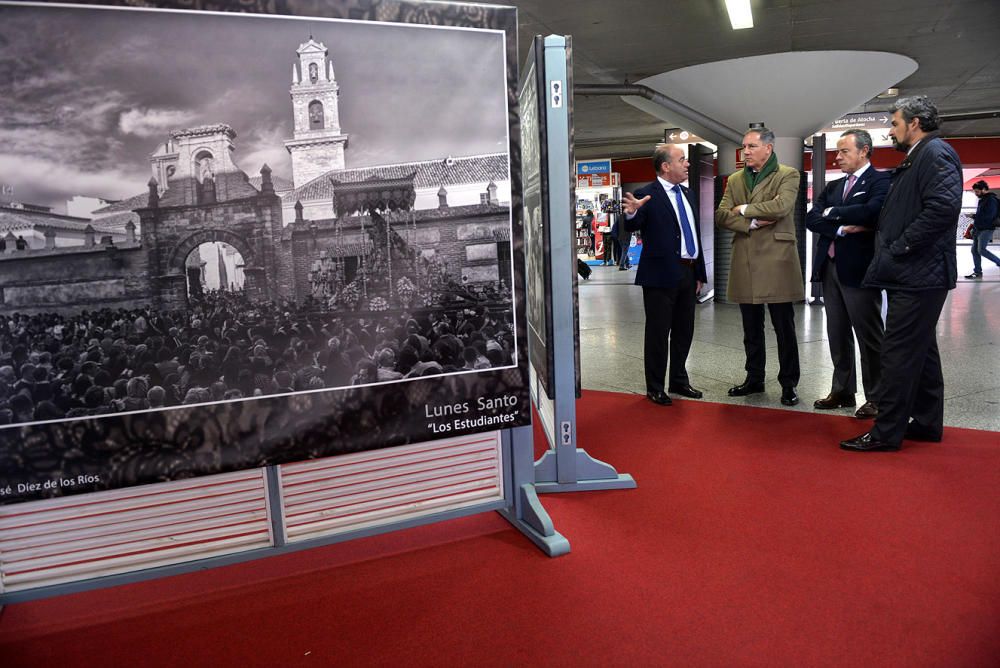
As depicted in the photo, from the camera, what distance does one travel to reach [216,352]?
2.19 m

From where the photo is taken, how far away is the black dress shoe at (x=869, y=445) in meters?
3.53

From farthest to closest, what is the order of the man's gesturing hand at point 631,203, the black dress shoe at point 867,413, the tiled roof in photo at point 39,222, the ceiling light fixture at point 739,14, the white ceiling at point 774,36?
the white ceiling at point 774,36, the ceiling light fixture at point 739,14, the man's gesturing hand at point 631,203, the black dress shoe at point 867,413, the tiled roof in photo at point 39,222

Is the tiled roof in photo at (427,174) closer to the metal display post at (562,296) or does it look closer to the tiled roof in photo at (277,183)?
the tiled roof in photo at (277,183)

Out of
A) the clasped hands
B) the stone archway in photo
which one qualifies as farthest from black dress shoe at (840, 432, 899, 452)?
the stone archway in photo

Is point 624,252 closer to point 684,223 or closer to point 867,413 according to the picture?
point 684,223

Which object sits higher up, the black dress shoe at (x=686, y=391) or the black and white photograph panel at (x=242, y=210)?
the black and white photograph panel at (x=242, y=210)

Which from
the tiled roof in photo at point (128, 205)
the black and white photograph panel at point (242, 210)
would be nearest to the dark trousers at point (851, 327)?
the black and white photograph panel at point (242, 210)

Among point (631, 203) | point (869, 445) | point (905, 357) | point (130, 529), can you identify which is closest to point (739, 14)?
point (631, 203)

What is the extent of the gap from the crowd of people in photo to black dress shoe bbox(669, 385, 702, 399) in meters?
2.54

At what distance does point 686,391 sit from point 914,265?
5.51ft

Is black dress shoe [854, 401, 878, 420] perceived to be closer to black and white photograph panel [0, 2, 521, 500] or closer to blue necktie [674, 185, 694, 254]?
blue necktie [674, 185, 694, 254]

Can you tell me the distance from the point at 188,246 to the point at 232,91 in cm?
47

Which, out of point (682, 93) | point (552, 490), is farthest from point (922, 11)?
point (552, 490)

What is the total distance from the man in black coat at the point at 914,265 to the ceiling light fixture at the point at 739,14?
4.17 meters
